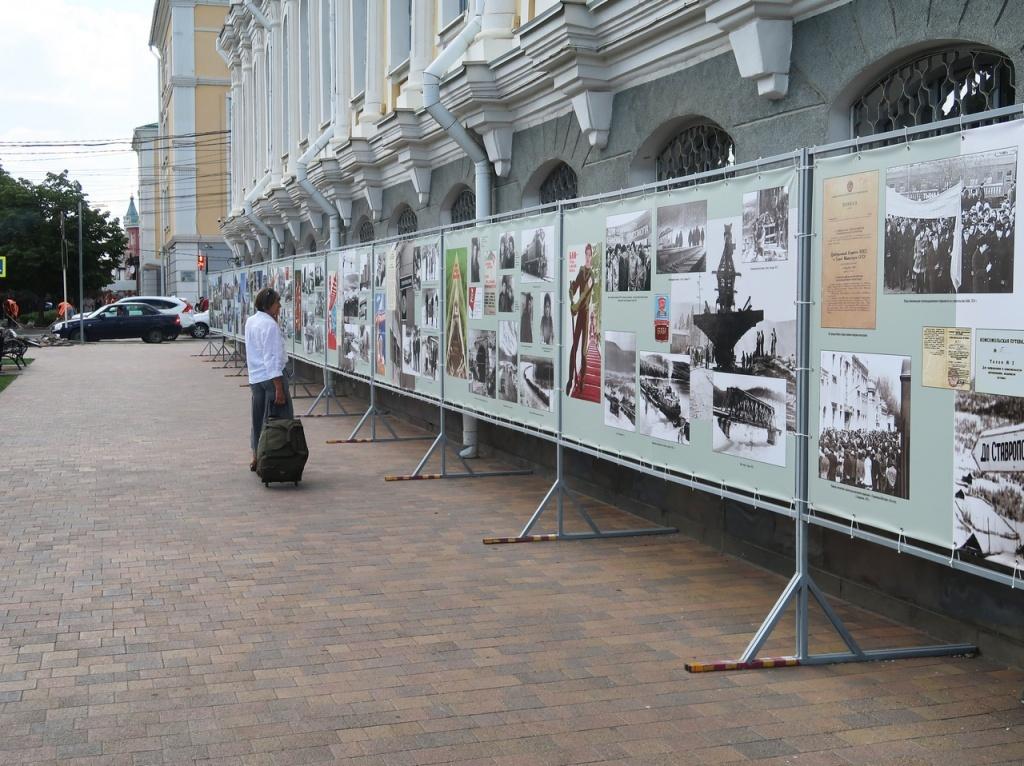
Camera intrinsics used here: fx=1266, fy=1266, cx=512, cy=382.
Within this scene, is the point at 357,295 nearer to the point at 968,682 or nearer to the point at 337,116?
the point at 337,116

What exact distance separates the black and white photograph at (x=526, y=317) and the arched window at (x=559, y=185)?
3351 mm

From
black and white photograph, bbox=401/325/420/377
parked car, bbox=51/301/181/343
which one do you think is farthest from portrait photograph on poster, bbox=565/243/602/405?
parked car, bbox=51/301/181/343

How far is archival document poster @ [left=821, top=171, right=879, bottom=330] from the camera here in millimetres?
5156

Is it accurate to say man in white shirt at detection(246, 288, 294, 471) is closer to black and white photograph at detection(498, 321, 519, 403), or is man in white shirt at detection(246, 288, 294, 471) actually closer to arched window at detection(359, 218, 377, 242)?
black and white photograph at detection(498, 321, 519, 403)

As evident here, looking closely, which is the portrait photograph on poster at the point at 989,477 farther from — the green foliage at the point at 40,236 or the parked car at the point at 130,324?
the green foliage at the point at 40,236

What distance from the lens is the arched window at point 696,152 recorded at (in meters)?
9.44

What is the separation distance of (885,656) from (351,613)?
2644 mm

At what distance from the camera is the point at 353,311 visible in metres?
14.5

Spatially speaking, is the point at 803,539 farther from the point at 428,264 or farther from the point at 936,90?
the point at 428,264

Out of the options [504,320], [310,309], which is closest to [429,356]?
[504,320]

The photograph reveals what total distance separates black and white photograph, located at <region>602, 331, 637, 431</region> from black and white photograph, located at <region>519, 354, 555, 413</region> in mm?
954

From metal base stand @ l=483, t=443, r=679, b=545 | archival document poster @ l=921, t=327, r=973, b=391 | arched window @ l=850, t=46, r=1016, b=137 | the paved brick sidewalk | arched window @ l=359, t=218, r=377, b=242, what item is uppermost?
arched window @ l=359, t=218, r=377, b=242

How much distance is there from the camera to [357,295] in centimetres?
1425

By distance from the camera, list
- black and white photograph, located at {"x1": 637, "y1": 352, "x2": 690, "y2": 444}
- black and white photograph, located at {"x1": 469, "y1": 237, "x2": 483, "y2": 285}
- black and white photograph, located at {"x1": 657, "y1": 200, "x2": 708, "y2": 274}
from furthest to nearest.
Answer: black and white photograph, located at {"x1": 469, "y1": 237, "x2": 483, "y2": 285} < black and white photograph, located at {"x1": 637, "y1": 352, "x2": 690, "y2": 444} < black and white photograph, located at {"x1": 657, "y1": 200, "x2": 708, "y2": 274}
